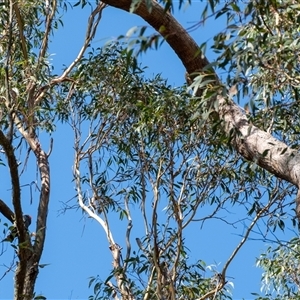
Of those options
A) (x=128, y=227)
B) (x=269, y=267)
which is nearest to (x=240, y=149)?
(x=128, y=227)

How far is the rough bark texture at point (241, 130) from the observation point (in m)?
3.29

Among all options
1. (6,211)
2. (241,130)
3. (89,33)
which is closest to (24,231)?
(6,211)

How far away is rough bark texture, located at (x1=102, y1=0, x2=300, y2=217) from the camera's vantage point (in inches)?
130

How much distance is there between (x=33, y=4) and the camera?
5.91 meters

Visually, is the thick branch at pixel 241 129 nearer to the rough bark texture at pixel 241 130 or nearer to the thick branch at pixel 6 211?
the rough bark texture at pixel 241 130

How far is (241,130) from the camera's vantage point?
3707 mm

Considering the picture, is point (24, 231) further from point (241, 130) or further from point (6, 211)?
point (241, 130)

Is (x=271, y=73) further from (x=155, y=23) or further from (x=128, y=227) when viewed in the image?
(x=128, y=227)

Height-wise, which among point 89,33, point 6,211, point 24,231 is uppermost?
point 89,33

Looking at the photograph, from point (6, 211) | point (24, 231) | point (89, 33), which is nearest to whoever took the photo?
point (24, 231)

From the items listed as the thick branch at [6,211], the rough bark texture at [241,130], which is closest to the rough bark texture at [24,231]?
the thick branch at [6,211]

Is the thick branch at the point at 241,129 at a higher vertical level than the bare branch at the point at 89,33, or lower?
lower

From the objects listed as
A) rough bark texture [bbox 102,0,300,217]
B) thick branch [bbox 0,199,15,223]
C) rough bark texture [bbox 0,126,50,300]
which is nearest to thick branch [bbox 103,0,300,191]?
rough bark texture [bbox 102,0,300,217]

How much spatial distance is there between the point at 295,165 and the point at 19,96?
2.42 metres
